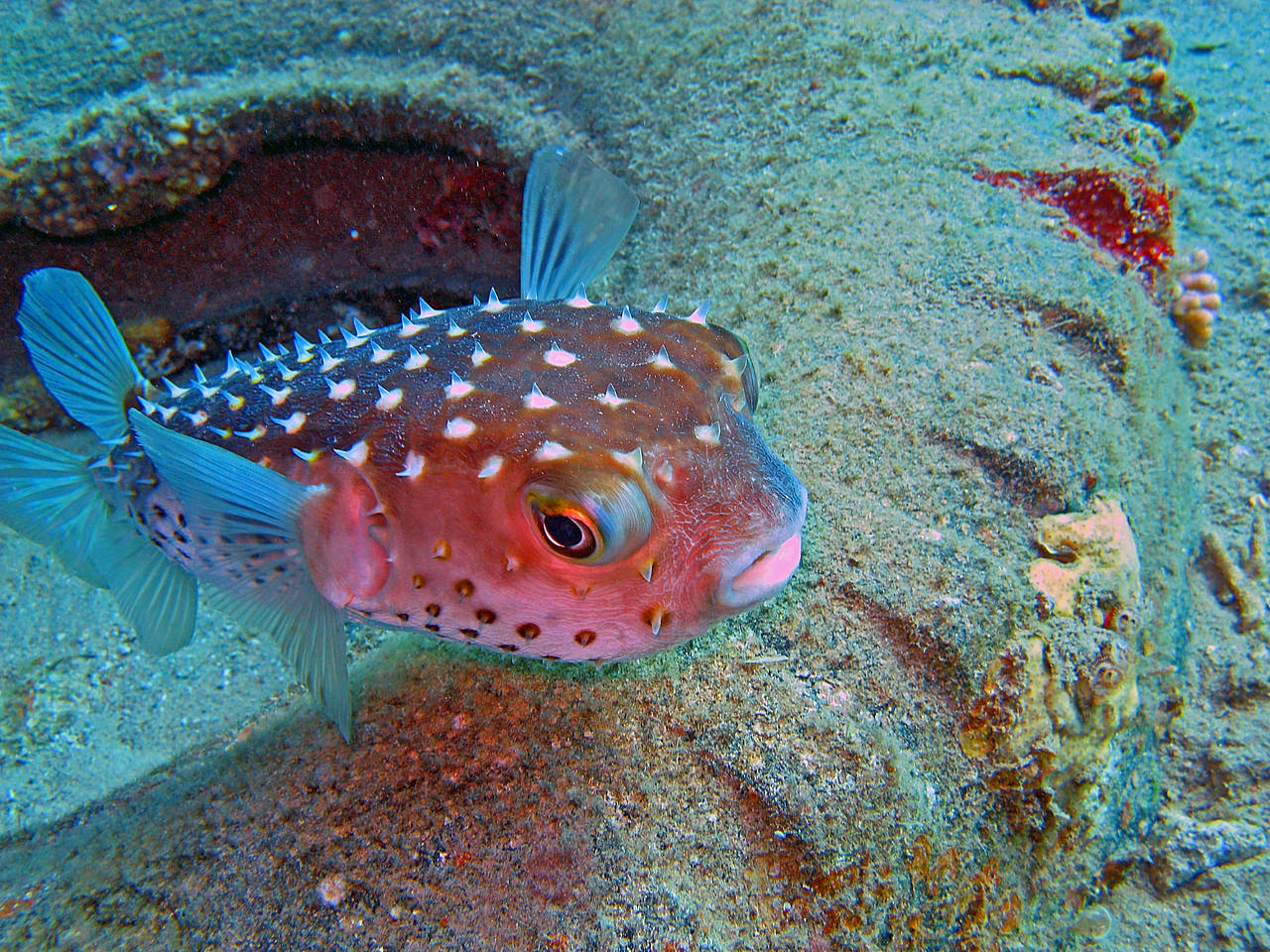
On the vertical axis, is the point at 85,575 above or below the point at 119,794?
above

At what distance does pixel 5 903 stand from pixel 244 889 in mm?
618

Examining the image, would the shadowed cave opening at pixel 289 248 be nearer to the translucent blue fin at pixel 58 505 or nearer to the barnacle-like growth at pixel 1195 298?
the translucent blue fin at pixel 58 505

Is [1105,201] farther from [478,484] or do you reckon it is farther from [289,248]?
[289,248]

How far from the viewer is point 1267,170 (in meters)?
4.91

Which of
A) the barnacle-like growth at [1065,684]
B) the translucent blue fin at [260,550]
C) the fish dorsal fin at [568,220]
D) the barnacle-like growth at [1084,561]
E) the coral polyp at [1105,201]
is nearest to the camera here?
the translucent blue fin at [260,550]

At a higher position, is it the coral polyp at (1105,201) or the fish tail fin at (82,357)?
the coral polyp at (1105,201)

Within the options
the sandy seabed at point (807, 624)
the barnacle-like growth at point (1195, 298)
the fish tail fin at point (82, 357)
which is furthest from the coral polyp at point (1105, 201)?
the fish tail fin at point (82, 357)

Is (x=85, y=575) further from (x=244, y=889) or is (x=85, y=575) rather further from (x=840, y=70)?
(x=840, y=70)

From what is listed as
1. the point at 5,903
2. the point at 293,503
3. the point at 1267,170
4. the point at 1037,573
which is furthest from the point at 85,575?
the point at 1267,170

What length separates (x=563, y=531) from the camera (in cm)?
145

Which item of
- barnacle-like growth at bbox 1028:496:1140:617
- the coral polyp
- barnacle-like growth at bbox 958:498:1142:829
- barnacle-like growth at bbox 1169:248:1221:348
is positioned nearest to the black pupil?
barnacle-like growth at bbox 958:498:1142:829

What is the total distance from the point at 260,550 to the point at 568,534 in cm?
107

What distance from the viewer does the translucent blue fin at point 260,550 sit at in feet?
5.58

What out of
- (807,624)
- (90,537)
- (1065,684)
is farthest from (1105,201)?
(90,537)
